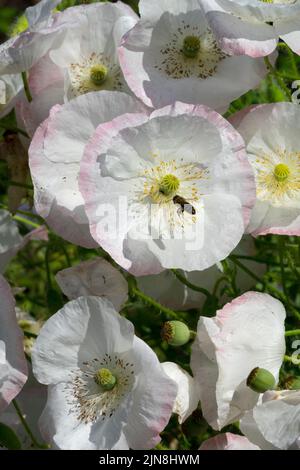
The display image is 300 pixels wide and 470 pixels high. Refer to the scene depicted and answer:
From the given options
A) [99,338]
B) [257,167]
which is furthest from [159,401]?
[257,167]

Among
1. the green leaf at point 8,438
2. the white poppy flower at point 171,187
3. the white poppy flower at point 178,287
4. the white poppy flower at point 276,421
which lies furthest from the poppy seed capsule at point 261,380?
the green leaf at point 8,438

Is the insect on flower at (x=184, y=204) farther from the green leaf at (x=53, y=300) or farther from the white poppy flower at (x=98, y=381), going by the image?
the green leaf at (x=53, y=300)

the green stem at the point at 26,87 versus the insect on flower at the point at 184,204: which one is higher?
the green stem at the point at 26,87

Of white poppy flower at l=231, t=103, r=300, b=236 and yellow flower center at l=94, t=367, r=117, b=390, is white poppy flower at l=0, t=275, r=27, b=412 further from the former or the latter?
white poppy flower at l=231, t=103, r=300, b=236

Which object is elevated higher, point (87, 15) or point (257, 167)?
point (87, 15)

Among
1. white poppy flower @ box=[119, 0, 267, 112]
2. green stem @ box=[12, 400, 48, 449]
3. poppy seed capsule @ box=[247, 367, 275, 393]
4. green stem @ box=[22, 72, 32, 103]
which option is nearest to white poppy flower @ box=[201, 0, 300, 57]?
white poppy flower @ box=[119, 0, 267, 112]

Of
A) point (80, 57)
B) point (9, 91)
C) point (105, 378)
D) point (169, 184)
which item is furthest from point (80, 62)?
point (105, 378)
